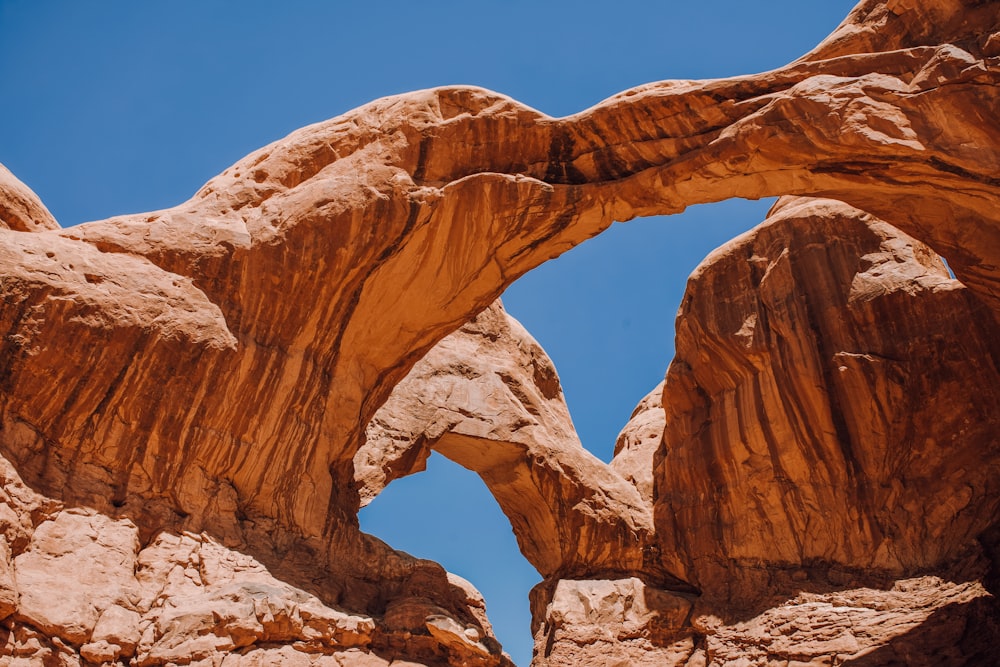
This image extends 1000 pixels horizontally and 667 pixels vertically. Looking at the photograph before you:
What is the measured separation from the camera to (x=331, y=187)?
53.6 ft

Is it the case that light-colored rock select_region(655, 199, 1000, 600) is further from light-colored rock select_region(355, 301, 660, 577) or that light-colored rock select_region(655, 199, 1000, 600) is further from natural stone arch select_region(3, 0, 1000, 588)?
natural stone arch select_region(3, 0, 1000, 588)

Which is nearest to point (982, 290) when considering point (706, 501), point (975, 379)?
point (975, 379)

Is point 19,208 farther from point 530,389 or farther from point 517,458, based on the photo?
point 530,389

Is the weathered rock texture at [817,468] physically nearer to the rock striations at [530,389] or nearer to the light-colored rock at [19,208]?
the rock striations at [530,389]

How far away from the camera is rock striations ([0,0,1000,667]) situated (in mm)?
14102

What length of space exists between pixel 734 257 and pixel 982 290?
537 cm

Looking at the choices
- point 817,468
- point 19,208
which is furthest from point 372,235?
point 817,468

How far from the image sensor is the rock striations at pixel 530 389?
14.1m

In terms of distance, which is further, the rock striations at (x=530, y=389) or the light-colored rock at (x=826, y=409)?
the light-colored rock at (x=826, y=409)

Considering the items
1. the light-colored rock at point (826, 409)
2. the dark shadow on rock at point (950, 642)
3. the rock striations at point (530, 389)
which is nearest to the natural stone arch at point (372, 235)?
the rock striations at point (530, 389)

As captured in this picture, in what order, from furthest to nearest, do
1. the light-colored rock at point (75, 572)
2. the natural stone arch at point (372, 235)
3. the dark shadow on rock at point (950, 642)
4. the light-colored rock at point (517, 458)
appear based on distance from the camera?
the light-colored rock at point (517, 458)
the dark shadow on rock at point (950, 642)
the natural stone arch at point (372, 235)
the light-colored rock at point (75, 572)

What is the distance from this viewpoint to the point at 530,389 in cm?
2273

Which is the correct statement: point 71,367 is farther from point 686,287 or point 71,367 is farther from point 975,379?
point 975,379

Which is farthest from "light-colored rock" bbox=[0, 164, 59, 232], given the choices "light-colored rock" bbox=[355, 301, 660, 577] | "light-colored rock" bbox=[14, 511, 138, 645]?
"light-colored rock" bbox=[355, 301, 660, 577]
